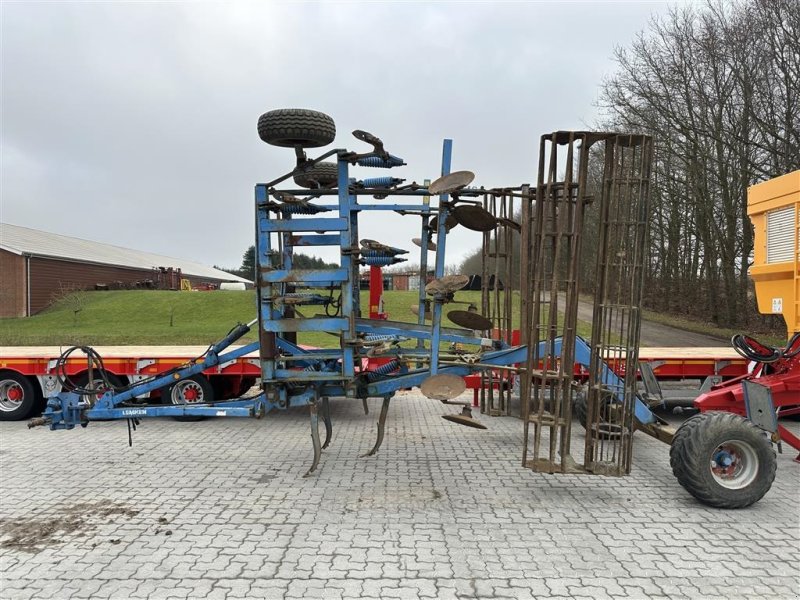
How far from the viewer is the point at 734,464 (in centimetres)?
450

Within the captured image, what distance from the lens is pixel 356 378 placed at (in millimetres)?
5109

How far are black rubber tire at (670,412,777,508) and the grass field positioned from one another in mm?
13431

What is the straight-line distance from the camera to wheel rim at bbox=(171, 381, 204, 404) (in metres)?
7.46

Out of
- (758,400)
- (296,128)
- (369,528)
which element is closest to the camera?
(369,528)

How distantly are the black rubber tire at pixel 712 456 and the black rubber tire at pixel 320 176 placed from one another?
4.03 meters

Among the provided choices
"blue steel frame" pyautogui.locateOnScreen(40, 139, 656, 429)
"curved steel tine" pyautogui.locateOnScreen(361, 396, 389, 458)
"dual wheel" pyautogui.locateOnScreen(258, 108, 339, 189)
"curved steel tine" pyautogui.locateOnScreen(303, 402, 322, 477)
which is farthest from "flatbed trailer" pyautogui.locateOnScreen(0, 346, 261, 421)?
"dual wheel" pyautogui.locateOnScreen(258, 108, 339, 189)

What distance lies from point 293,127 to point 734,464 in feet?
15.3

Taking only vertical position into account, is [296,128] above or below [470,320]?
above

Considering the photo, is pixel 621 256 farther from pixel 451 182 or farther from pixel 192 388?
pixel 192 388

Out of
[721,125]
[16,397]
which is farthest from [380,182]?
[721,125]

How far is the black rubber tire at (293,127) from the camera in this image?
4488mm

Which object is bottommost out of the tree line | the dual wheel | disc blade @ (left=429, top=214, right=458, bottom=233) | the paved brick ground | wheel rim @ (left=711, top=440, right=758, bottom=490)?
the paved brick ground

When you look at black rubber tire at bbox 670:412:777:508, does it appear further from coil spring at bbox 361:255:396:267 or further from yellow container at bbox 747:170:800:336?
coil spring at bbox 361:255:396:267

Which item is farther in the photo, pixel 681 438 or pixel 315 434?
pixel 315 434
